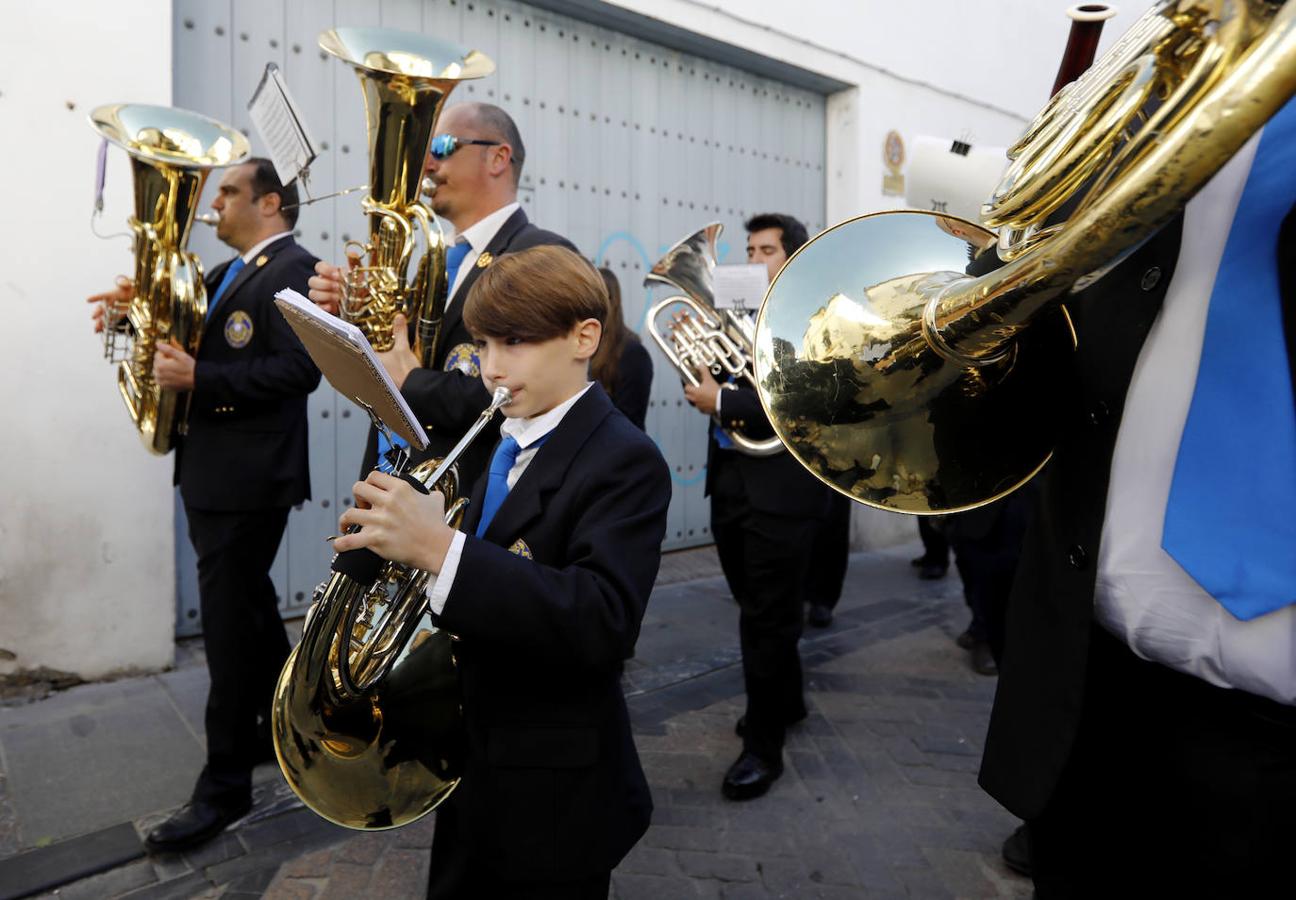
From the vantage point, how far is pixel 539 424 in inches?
61.5

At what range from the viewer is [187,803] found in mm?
2652

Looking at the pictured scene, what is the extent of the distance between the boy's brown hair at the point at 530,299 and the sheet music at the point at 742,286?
61.6 inches

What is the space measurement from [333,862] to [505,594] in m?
1.67

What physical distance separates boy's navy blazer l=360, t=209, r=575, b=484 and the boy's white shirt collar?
42 cm

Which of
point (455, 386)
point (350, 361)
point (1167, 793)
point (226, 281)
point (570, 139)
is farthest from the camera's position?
point (570, 139)

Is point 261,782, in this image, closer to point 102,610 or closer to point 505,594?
point 102,610

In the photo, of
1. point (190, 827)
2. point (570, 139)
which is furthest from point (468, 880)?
point (570, 139)

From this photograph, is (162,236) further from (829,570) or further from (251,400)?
(829,570)

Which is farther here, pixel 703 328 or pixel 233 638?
pixel 703 328

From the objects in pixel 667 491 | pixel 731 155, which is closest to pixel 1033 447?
pixel 667 491

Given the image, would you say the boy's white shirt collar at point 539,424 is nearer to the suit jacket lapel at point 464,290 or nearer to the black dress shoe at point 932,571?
the suit jacket lapel at point 464,290

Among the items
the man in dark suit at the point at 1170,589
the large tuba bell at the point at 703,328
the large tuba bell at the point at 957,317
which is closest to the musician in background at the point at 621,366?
the large tuba bell at the point at 703,328

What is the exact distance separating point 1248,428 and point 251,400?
8.53 ft

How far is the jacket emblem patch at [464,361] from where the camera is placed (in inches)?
87.3
